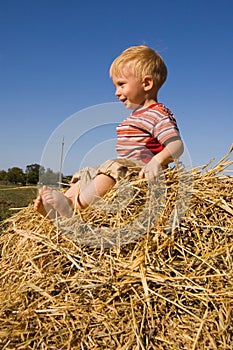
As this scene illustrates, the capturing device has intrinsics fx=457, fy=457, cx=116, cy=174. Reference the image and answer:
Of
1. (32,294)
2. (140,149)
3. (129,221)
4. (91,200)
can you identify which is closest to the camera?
(32,294)

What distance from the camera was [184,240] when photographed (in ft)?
8.51

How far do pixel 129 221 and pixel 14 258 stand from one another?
2.85 ft

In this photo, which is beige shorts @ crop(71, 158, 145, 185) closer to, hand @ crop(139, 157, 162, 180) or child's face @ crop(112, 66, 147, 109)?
hand @ crop(139, 157, 162, 180)

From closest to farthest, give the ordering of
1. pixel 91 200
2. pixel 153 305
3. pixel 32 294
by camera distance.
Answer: pixel 153 305
pixel 32 294
pixel 91 200

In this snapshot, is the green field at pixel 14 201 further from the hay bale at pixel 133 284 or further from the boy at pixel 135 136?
the hay bale at pixel 133 284

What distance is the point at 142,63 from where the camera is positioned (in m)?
3.47

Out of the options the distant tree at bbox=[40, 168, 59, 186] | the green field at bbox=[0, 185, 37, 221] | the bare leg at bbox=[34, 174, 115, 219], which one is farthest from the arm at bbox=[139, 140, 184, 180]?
the green field at bbox=[0, 185, 37, 221]

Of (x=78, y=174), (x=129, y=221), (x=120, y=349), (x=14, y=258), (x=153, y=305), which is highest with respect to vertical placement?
(x=78, y=174)

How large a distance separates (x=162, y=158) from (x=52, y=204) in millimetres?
796

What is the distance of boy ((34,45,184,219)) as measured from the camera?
2.99m

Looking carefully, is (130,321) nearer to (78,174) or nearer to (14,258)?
(14,258)

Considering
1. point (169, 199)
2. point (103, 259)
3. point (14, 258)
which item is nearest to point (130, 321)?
point (103, 259)

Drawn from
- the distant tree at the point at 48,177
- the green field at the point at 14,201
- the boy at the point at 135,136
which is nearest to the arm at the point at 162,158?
the boy at the point at 135,136

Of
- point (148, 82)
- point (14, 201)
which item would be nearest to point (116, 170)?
point (148, 82)
